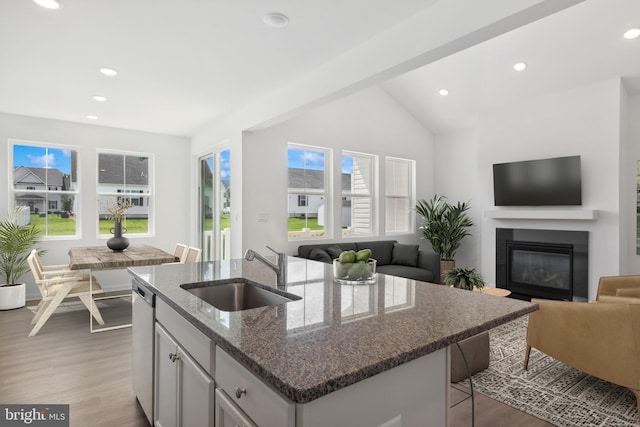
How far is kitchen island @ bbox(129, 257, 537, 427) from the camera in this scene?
89 centimetres

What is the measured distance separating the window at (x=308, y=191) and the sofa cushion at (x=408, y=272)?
109 cm

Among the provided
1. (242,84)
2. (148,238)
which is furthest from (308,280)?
(148,238)

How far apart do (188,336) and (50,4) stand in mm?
2393

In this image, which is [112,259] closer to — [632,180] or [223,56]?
[223,56]

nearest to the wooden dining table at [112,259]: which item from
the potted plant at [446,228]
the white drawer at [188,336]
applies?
the white drawer at [188,336]

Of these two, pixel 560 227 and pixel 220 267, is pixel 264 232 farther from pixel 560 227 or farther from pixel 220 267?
pixel 560 227

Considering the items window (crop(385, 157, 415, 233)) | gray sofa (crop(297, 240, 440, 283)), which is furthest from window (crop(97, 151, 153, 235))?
window (crop(385, 157, 415, 233))

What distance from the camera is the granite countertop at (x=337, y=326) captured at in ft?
2.98

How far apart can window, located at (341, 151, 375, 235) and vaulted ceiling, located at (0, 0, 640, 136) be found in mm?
1435

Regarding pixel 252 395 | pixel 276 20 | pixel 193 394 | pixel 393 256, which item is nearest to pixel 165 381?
pixel 193 394

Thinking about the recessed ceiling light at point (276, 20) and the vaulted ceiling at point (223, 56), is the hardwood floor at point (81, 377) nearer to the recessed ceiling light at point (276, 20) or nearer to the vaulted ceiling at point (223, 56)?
the vaulted ceiling at point (223, 56)

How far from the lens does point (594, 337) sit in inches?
96.3

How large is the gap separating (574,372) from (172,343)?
3012 mm

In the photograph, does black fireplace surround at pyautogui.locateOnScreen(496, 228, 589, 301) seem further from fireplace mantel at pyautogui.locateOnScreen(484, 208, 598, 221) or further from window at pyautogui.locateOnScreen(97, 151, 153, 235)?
window at pyautogui.locateOnScreen(97, 151, 153, 235)
